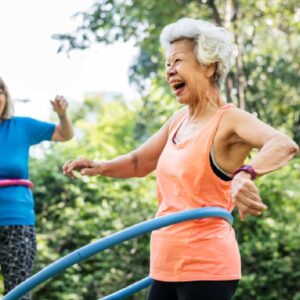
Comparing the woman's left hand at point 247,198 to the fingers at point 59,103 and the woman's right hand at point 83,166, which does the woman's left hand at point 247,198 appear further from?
the fingers at point 59,103

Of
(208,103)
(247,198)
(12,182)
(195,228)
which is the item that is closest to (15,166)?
(12,182)

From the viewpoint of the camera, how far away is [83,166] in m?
3.07

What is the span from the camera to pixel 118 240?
2725 millimetres

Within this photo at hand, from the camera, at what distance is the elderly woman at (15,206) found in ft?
13.4

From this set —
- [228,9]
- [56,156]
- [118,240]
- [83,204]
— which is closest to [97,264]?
[83,204]

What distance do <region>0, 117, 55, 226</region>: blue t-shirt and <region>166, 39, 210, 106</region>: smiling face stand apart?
5.29 feet

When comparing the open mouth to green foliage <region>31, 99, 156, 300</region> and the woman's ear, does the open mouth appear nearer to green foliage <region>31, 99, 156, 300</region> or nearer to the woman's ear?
the woman's ear

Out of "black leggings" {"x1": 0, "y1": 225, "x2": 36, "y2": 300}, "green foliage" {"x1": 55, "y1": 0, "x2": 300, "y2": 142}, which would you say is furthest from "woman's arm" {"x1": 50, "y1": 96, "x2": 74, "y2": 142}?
"green foliage" {"x1": 55, "y1": 0, "x2": 300, "y2": 142}

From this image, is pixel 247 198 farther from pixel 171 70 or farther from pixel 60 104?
pixel 60 104

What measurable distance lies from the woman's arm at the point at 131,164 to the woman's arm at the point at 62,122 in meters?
1.13

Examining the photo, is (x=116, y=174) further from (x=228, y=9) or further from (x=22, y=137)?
(x=228, y=9)

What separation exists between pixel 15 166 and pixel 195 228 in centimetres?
175

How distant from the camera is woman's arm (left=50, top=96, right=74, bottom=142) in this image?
4.18 meters

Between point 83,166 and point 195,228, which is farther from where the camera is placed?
point 83,166
